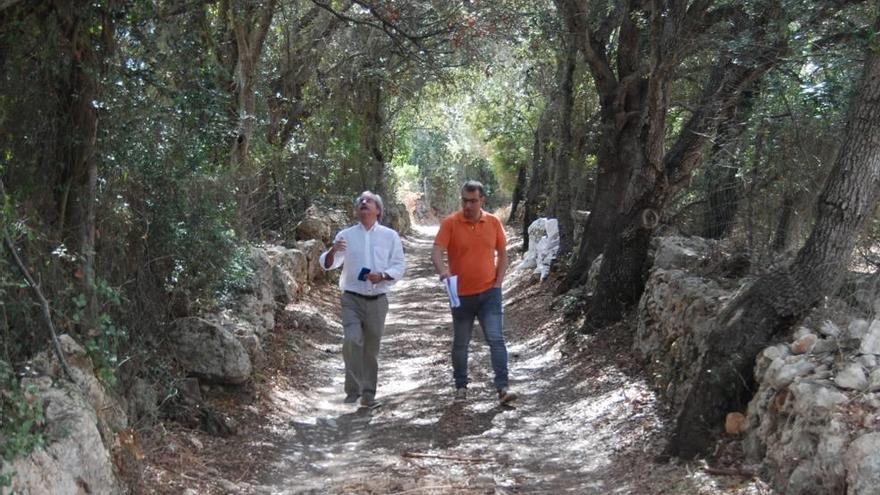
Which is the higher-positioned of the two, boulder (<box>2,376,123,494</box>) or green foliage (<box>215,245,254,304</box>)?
green foliage (<box>215,245,254,304</box>)

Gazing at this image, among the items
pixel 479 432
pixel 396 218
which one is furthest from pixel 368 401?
pixel 396 218

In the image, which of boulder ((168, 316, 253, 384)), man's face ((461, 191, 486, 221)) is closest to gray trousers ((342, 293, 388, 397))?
boulder ((168, 316, 253, 384))

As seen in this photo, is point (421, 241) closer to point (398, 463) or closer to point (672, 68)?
point (672, 68)

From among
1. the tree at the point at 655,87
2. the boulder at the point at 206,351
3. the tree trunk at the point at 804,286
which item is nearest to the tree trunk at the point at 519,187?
the tree at the point at 655,87

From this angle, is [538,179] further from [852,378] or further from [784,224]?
[852,378]

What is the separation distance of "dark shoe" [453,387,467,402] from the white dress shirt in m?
1.18

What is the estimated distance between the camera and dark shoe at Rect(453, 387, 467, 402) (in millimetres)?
8211

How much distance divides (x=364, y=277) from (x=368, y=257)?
20 centimetres

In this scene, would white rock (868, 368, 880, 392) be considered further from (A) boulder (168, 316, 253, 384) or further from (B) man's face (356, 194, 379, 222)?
(A) boulder (168, 316, 253, 384)

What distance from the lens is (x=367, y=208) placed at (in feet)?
26.7

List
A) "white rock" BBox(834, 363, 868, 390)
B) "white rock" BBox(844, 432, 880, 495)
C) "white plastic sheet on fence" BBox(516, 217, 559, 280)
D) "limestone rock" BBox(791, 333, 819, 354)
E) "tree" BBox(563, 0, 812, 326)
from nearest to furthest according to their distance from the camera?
"white rock" BBox(844, 432, 880, 495) → "white rock" BBox(834, 363, 868, 390) → "limestone rock" BBox(791, 333, 819, 354) → "tree" BBox(563, 0, 812, 326) → "white plastic sheet on fence" BBox(516, 217, 559, 280)

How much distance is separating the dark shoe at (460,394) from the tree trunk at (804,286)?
8.06 ft

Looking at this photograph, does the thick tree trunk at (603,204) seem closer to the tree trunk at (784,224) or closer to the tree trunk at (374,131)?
the tree trunk at (784,224)

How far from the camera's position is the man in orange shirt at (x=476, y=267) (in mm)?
7977
